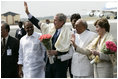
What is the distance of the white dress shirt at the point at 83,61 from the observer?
13.5ft

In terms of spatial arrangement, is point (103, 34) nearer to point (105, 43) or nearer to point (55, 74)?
point (105, 43)

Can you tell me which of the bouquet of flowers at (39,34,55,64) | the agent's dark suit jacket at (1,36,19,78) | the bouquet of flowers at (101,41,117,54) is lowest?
the agent's dark suit jacket at (1,36,19,78)

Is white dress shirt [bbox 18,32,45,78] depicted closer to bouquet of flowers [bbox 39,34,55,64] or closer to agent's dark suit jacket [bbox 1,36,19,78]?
agent's dark suit jacket [bbox 1,36,19,78]

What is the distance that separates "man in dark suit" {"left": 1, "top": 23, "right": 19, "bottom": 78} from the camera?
4.40m

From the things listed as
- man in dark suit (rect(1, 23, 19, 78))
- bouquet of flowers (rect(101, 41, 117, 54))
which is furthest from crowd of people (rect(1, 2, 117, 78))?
bouquet of flowers (rect(101, 41, 117, 54))

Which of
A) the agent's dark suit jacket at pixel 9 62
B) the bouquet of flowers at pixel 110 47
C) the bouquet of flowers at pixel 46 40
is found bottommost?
the agent's dark suit jacket at pixel 9 62

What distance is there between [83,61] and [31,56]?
1015mm

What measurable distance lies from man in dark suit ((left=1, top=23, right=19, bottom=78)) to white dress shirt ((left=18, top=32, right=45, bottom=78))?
0.68ft

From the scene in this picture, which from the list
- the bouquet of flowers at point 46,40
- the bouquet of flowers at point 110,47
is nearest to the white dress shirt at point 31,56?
the bouquet of flowers at point 46,40

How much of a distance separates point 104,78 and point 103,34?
666 millimetres

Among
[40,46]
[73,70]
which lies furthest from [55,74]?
[40,46]

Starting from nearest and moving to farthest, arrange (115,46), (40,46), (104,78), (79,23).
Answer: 1. (115,46)
2. (104,78)
3. (79,23)
4. (40,46)

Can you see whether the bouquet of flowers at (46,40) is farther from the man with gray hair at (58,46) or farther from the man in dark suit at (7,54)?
the man in dark suit at (7,54)

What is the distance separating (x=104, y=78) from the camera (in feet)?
12.3
